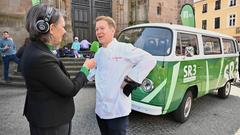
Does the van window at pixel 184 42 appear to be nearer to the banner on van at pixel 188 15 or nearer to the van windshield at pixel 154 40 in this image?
the van windshield at pixel 154 40

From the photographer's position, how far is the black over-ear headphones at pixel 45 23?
1720 millimetres

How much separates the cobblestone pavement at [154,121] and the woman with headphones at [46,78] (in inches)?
100

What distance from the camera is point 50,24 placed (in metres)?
1.79

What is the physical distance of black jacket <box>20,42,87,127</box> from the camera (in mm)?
1698

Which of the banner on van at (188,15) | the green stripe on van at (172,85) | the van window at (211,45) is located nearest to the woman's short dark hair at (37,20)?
the green stripe on van at (172,85)

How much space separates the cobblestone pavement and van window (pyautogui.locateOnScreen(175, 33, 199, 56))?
1552 millimetres

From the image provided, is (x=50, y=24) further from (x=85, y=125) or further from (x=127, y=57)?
(x=85, y=125)

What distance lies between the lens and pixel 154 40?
4.52 meters

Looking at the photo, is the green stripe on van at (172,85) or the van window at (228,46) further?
the van window at (228,46)

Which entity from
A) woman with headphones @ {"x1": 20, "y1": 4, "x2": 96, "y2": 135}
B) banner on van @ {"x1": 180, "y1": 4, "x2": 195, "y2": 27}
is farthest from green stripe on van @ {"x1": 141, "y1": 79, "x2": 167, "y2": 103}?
banner on van @ {"x1": 180, "y1": 4, "x2": 195, "y2": 27}

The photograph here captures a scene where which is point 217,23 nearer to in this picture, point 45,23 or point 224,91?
point 224,91

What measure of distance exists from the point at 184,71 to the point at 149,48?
845 mm

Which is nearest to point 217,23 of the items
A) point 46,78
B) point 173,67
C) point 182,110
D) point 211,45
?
point 211,45

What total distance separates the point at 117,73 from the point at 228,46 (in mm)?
5720
